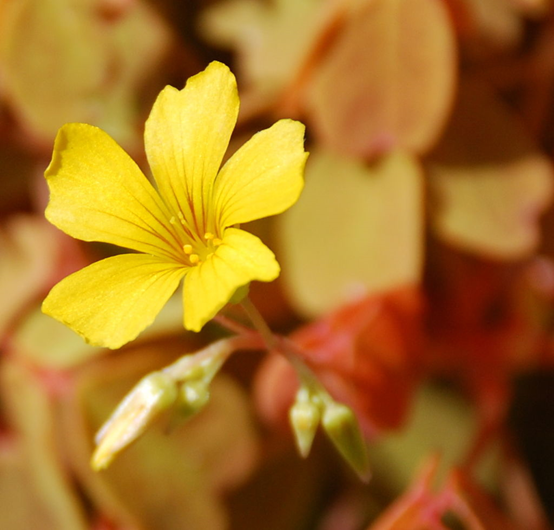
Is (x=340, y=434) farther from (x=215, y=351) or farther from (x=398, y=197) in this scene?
(x=398, y=197)

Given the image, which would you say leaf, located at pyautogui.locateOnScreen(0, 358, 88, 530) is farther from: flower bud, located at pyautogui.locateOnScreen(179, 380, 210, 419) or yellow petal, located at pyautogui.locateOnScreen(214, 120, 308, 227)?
yellow petal, located at pyautogui.locateOnScreen(214, 120, 308, 227)

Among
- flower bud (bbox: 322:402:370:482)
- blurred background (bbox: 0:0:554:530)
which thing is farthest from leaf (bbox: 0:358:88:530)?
flower bud (bbox: 322:402:370:482)

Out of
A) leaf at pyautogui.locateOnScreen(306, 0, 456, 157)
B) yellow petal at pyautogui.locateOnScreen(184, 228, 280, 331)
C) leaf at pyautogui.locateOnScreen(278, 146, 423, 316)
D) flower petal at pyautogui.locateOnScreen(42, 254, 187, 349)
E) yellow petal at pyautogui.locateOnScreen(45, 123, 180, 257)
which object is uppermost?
yellow petal at pyautogui.locateOnScreen(45, 123, 180, 257)

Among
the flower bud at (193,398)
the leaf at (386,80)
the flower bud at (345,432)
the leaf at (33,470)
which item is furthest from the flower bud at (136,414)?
the leaf at (386,80)

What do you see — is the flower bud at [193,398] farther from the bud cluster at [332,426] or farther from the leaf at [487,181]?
the leaf at [487,181]

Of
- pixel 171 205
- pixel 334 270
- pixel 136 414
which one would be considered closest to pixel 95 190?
pixel 171 205

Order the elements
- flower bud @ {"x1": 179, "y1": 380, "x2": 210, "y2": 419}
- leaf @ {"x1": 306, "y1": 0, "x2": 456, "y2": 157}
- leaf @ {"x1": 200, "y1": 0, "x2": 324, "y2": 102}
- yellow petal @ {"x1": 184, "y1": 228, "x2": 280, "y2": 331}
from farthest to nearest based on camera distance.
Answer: leaf @ {"x1": 200, "y1": 0, "x2": 324, "y2": 102}, leaf @ {"x1": 306, "y1": 0, "x2": 456, "y2": 157}, flower bud @ {"x1": 179, "y1": 380, "x2": 210, "y2": 419}, yellow petal @ {"x1": 184, "y1": 228, "x2": 280, "y2": 331}

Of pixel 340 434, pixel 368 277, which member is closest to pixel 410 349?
pixel 368 277
